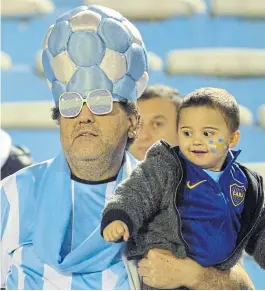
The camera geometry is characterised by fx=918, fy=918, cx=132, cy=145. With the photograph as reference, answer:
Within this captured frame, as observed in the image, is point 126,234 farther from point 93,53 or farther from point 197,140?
point 93,53

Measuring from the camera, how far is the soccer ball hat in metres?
1.54

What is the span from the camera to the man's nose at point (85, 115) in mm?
1525

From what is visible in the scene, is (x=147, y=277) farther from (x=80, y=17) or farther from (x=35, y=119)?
(x=35, y=119)

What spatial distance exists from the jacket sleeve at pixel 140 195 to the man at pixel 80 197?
82 mm

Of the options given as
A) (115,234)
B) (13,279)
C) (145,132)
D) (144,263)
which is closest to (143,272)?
(144,263)

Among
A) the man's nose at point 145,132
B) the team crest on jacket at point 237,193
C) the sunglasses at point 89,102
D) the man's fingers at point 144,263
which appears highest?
the sunglasses at point 89,102

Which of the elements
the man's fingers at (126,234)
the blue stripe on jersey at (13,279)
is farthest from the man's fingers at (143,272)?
the blue stripe on jersey at (13,279)

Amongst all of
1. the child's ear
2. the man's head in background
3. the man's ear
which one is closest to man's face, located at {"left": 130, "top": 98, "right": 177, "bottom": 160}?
the man's head in background

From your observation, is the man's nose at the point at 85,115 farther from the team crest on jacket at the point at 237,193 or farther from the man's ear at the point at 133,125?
the team crest on jacket at the point at 237,193

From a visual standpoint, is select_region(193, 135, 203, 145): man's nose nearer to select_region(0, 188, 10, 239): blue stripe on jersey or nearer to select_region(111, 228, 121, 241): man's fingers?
select_region(111, 228, 121, 241): man's fingers

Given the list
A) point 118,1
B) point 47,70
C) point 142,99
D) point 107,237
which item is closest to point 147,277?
point 107,237

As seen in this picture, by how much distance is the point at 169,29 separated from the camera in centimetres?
243

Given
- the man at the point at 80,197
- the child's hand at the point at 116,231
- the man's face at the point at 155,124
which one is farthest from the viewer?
the man's face at the point at 155,124

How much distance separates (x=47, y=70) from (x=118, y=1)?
3.01 ft
